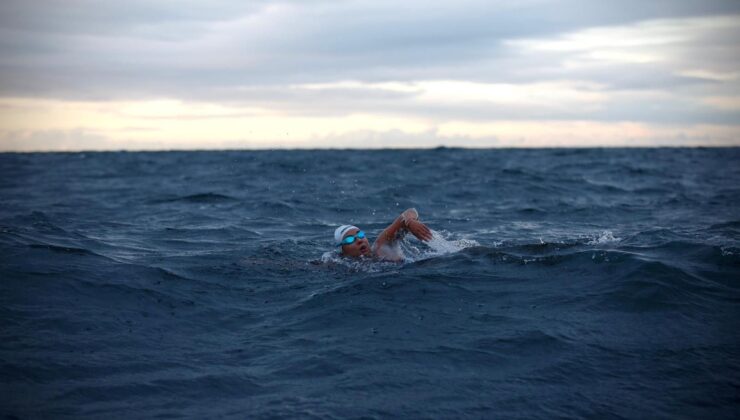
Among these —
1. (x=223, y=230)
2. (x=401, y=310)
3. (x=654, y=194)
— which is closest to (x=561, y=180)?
(x=654, y=194)

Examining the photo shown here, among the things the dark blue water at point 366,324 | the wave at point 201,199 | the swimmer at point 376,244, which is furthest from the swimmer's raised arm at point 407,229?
the wave at point 201,199

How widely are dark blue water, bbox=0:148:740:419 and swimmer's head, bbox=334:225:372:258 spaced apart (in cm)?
26

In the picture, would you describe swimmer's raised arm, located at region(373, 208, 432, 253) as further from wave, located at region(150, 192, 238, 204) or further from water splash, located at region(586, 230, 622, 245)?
wave, located at region(150, 192, 238, 204)

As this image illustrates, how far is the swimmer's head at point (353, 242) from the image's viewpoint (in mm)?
9492

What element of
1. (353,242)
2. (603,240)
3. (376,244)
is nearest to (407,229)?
(376,244)

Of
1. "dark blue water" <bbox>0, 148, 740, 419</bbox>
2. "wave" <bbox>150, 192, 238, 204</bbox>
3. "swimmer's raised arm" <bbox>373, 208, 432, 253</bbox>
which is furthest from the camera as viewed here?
"wave" <bbox>150, 192, 238, 204</bbox>

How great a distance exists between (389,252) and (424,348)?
3.73m

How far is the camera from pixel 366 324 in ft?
22.2

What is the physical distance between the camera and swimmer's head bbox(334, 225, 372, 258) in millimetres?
9492

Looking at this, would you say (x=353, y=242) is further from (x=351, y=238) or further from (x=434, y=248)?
(x=434, y=248)

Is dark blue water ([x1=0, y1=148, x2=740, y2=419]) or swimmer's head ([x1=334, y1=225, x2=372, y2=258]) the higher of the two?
swimmer's head ([x1=334, y1=225, x2=372, y2=258])

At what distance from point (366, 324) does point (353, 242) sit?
282 centimetres

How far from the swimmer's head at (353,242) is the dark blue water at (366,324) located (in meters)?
0.26

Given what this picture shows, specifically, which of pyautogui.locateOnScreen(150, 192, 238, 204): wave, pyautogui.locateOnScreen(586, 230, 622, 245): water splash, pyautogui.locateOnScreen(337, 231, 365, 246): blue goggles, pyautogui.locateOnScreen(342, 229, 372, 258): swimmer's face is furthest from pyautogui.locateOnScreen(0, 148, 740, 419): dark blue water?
pyautogui.locateOnScreen(150, 192, 238, 204): wave
